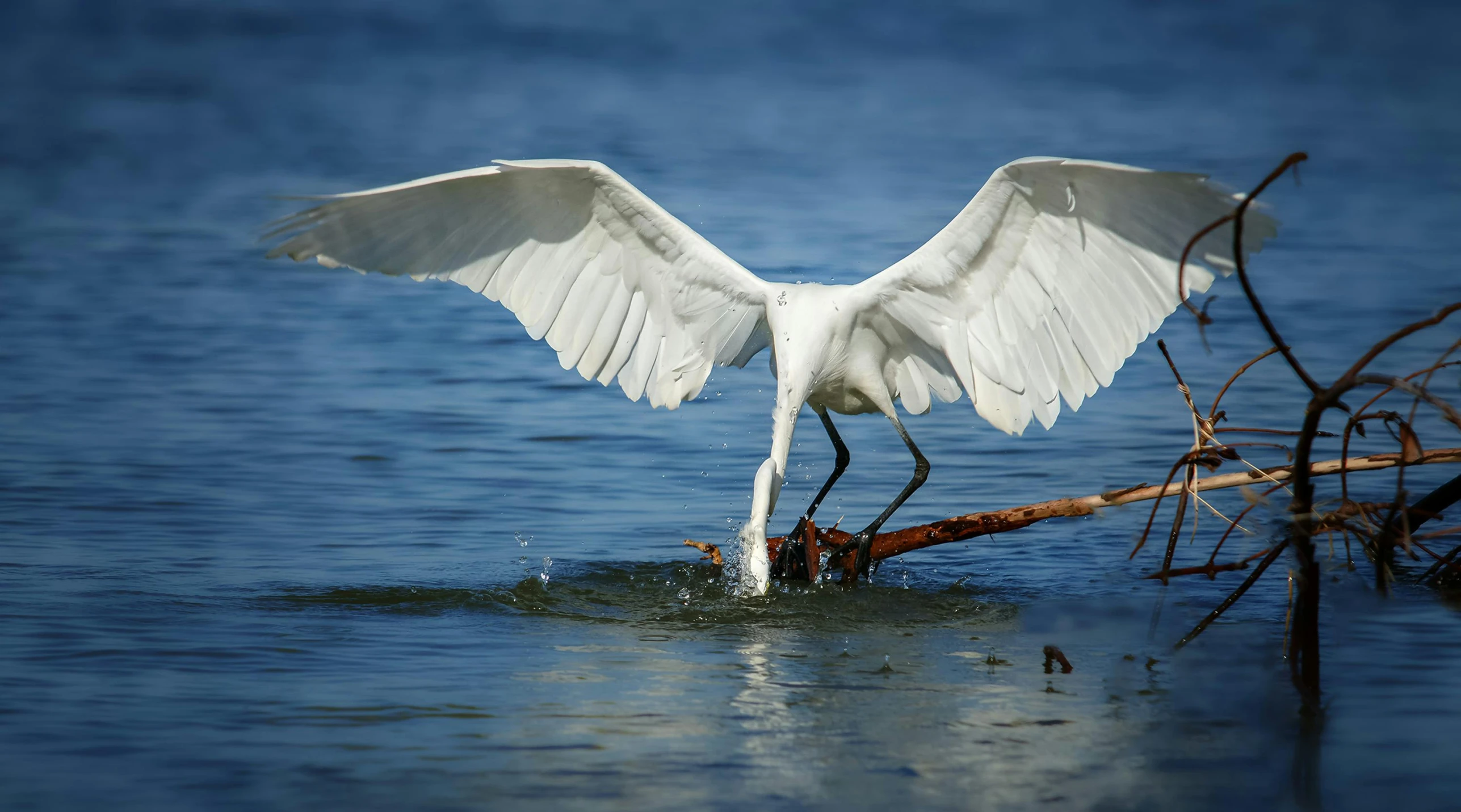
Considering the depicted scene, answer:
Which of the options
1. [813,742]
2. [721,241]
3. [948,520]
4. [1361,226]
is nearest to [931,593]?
[948,520]

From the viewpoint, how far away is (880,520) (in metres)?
6.26

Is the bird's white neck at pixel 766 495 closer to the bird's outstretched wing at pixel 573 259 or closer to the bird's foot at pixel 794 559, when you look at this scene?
the bird's foot at pixel 794 559

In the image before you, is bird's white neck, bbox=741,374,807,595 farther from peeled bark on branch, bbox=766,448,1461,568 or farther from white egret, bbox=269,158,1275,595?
peeled bark on branch, bbox=766,448,1461,568

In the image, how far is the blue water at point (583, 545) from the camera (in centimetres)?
395

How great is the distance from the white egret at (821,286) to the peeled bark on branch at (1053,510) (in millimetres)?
166

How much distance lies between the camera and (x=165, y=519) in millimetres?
6789

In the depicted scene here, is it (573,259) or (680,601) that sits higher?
(573,259)

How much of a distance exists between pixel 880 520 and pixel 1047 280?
1.30 meters

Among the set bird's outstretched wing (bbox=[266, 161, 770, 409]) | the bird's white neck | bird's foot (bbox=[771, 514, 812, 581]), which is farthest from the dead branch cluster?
bird's outstretched wing (bbox=[266, 161, 770, 409])

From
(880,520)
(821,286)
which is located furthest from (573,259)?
(880,520)

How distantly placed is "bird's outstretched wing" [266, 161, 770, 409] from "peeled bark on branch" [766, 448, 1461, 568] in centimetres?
102

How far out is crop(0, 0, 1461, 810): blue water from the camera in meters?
3.95

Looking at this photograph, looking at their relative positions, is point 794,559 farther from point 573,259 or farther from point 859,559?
point 573,259

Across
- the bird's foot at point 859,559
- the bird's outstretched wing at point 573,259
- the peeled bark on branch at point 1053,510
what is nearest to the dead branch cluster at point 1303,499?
the peeled bark on branch at point 1053,510
